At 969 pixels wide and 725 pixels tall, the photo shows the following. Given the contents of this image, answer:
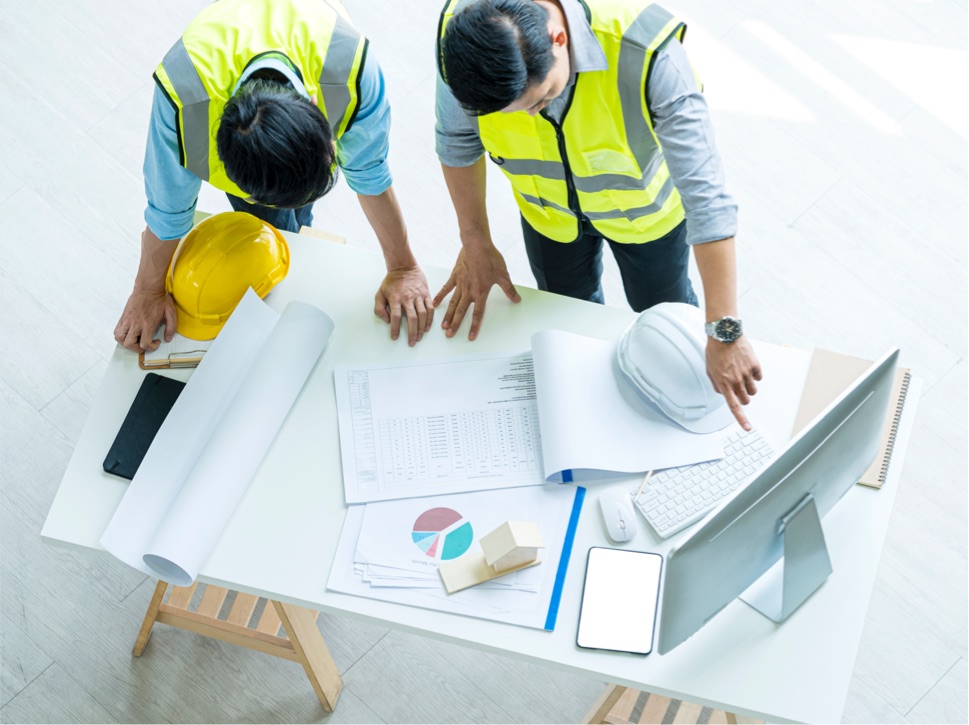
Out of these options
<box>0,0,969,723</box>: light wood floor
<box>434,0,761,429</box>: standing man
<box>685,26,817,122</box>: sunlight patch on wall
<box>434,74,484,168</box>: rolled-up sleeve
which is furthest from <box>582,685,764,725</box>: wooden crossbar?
<box>685,26,817,122</box>: sunlight patch on wall

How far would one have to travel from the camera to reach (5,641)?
93.4 inches

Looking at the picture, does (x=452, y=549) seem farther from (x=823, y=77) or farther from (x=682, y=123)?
(x=823, y=77)

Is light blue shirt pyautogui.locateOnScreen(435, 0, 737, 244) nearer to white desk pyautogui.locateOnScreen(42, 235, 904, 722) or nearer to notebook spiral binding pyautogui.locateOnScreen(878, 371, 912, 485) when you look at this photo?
white desk pyautogui.locateOnScreen(42, 235, 904, 722)

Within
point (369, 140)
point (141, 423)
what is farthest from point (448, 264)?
point (141, 423)

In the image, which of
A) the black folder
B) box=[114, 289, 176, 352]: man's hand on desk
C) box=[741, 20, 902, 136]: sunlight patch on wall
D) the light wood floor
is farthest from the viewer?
box=[741, 20, 902, 136]: sunlight patch on wall

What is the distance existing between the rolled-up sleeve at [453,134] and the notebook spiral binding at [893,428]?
0.84 metres

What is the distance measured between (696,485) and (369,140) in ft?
2.64

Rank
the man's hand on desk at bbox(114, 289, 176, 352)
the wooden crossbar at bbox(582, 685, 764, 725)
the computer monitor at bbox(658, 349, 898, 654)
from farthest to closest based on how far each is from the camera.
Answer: the wooden crossbar at bbox(582, 685, 764, 725) → the man's hand on desk at bbox(114, 289, 176, 352) → the computer monitor at bbox(658, 349, 898, 654)

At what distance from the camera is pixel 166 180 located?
1611 mm

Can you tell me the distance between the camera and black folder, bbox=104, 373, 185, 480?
1679 millimetres

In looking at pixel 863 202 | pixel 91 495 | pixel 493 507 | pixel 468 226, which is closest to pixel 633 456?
pixel 493 507

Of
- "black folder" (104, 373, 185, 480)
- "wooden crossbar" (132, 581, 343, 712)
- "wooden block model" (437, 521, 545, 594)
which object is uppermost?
"black folder" (104, 373, 185, 480)

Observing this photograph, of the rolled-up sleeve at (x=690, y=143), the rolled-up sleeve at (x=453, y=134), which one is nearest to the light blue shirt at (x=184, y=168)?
the rolled-up sleeve at (x=453, y=134)

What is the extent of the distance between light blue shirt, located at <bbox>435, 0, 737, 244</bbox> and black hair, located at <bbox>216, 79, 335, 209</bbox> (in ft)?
1.20
